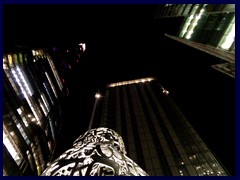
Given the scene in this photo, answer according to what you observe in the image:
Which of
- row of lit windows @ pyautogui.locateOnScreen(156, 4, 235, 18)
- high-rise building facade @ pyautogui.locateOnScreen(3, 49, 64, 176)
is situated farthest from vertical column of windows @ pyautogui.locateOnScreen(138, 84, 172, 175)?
row of lit windows @ pyautogui.locateOnScreen(156, 4, 235, 18)

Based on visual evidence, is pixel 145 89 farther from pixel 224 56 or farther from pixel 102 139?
pixel 102 139

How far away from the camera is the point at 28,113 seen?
139ft

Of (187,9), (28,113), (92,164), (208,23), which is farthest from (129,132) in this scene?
(92,164)

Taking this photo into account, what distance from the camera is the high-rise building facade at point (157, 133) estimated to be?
40.0 m

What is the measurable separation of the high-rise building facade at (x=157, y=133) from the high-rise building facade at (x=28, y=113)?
46.7ft

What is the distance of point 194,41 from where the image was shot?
87.5ft

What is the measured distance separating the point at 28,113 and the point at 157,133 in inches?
1021

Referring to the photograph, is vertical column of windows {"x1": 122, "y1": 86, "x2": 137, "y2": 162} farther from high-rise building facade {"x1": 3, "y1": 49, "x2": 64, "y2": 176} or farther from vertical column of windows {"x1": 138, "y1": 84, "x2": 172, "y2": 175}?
high-rise building facade {"x1": 3, "y1": 49, "x2": 64, "y2": 176}

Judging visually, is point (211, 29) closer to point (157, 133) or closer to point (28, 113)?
point (157, 133)

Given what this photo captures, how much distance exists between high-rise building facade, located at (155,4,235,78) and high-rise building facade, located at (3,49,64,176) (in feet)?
87.0

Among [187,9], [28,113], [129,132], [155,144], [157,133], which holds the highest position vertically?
[187,9]

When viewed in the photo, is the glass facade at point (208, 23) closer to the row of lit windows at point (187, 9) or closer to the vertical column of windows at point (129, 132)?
the row of lit windows at point (187, 9)

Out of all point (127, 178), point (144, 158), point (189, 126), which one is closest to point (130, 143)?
point (144, 158)

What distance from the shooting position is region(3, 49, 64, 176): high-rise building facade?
34188 millimetres
